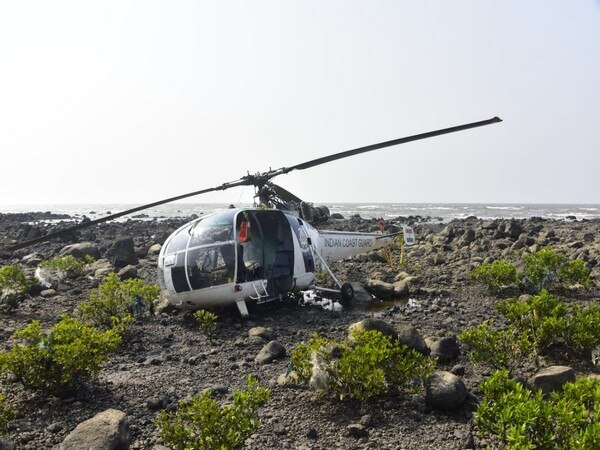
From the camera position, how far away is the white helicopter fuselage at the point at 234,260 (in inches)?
358

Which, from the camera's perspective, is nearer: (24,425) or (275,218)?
(24,425)

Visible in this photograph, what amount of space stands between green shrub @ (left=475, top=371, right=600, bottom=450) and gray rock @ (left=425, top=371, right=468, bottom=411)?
1069mm

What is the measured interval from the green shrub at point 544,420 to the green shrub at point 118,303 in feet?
22.9

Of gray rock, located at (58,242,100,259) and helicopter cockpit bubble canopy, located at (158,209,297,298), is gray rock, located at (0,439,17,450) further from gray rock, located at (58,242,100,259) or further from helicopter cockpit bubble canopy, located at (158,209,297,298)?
gray rock, located at (58,242,100,259)

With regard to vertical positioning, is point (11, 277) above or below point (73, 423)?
above

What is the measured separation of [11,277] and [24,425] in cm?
710

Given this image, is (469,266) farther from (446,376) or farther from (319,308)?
(446,376)

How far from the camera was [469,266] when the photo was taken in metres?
15.3

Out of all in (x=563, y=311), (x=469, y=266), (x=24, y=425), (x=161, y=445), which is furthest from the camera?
(x=469, y=266)

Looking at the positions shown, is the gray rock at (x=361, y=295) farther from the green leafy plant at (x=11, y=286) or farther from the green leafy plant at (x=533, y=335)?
the green leafy plant at (x=11, y=286)

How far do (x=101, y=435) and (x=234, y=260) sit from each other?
531 cm

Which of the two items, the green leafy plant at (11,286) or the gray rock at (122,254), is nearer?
the green leafy plant at (11,286)

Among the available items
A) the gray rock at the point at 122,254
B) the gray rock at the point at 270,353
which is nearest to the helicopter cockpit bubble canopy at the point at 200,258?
the gray rock at the point at 270,353

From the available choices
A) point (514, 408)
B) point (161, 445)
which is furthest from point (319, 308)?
point (514, 408)
